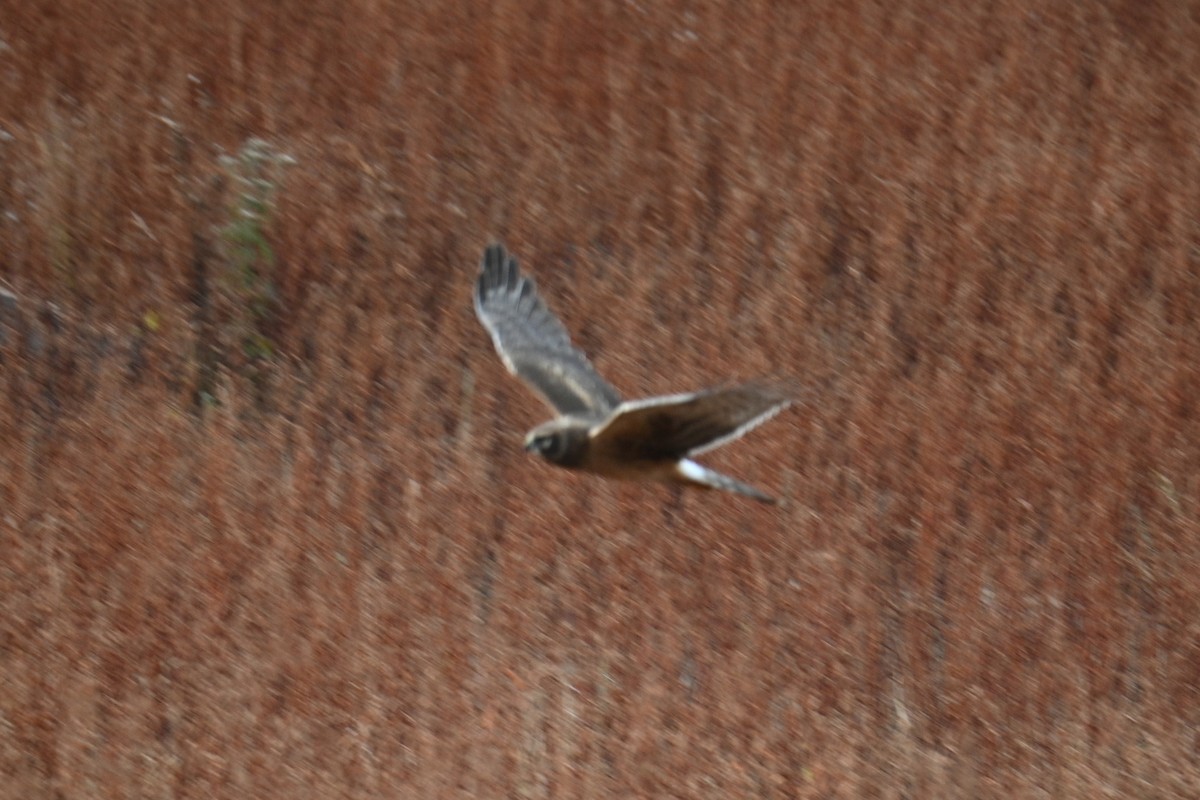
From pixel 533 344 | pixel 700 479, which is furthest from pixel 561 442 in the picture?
pixel 533 344

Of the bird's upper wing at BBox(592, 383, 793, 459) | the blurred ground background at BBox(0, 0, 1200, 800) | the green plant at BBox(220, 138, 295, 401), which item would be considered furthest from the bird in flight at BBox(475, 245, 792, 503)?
the green plant at BBox(220, 138, 295, 401)

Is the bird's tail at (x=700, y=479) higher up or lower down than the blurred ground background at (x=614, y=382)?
higher up

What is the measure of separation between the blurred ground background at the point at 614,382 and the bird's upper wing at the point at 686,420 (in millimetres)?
2098

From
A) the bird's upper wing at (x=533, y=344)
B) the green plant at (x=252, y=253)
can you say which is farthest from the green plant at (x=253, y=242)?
the bird's upper wing at (x=533, y=344)

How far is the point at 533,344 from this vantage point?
380cm

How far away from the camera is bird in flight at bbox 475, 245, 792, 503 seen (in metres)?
2.96

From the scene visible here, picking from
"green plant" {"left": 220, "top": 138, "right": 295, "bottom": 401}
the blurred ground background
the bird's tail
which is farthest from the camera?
"green plant" {"left": 220, "top": 138, "right": 295, "bottom": 401}

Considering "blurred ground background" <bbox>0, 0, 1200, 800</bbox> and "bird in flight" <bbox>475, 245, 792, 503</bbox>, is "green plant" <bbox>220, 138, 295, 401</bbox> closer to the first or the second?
"blurred ground background" <bbox>0, 0, 1200, 800</bbox>

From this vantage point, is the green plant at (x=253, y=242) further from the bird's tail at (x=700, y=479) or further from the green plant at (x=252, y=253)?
the bird's tail at (x=700, y=479)

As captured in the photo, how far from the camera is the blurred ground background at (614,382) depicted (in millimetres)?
5160

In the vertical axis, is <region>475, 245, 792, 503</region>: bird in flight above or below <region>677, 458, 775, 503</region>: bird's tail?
above

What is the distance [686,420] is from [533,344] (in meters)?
0.79

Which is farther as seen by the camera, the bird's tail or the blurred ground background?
the blurred ground background

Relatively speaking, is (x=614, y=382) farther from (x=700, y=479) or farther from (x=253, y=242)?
(x=700, y=479)
